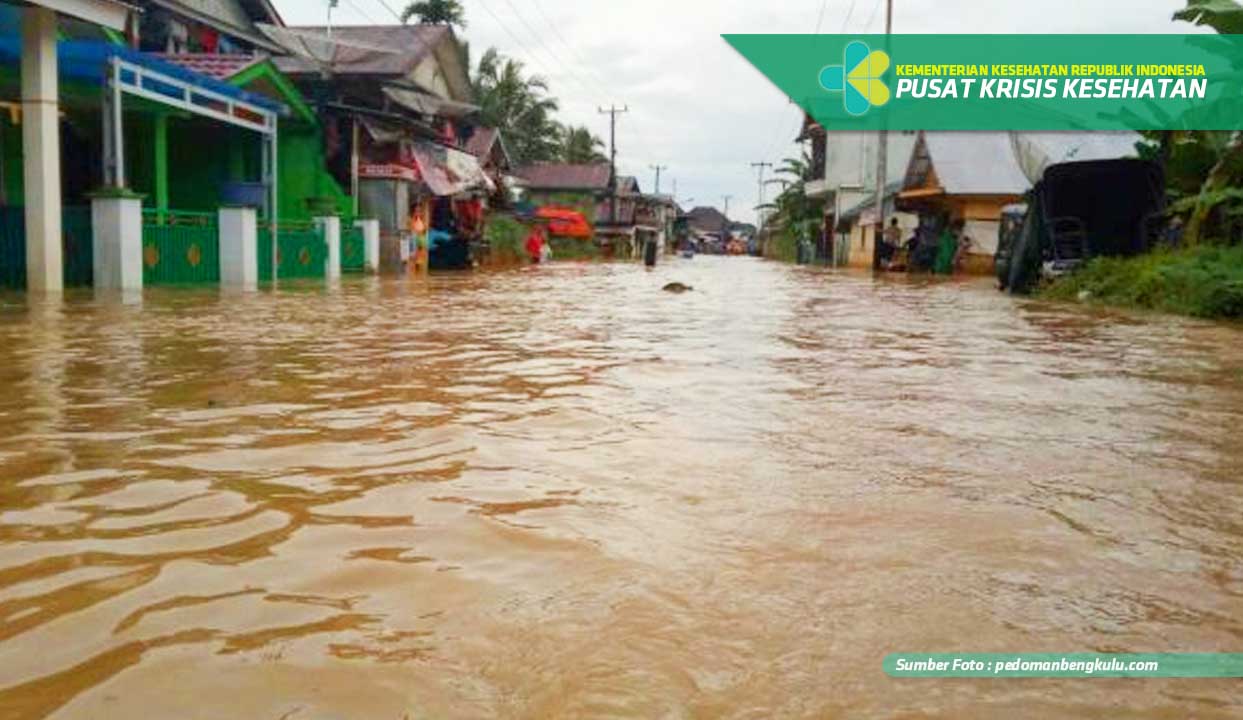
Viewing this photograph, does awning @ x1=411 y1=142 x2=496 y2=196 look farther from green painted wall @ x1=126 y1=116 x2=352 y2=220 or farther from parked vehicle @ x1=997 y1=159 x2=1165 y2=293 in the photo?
parked vehicle @ x1=997 y1=159 x2=1165 y2=293

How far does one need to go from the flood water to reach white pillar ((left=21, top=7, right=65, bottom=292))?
238 inches

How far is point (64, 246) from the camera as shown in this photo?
12.6 m

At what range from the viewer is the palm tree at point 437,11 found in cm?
3850

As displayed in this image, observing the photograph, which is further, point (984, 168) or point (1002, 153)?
point (1002, 153)

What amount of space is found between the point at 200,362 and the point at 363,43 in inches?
915

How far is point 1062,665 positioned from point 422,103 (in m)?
24.2

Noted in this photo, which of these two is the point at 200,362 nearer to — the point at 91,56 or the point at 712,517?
the point at 712,517

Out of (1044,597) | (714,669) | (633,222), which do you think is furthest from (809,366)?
(633,222)

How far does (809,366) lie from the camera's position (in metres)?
6.60

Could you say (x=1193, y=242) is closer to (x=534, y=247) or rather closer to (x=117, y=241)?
(x=117, y=241)

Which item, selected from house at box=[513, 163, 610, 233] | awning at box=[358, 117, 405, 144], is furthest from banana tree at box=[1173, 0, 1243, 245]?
house at box=[513, 163, 610, 233]

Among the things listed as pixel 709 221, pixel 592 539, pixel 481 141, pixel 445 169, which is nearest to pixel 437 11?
pixel 481 141

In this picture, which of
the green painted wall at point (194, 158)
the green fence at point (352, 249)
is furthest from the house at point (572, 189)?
the green painted wall at point (194, 158)

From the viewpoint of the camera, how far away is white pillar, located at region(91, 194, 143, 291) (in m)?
12.3
